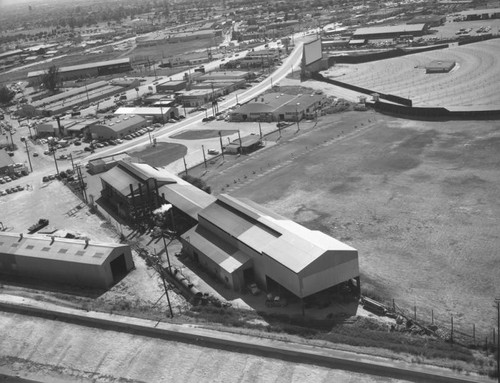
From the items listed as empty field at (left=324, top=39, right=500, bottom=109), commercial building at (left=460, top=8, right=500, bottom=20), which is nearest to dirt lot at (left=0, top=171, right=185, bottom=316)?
empty field at (left=324, top=39, right=500, bottom=109)

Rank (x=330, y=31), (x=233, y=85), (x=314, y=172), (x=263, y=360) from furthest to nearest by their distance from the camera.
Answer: (x=330, y=31) < (x=233, y=85) < (x=314, y=172) < (x=263, y=360)

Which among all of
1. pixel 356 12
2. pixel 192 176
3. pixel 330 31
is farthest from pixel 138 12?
pixel 192 176

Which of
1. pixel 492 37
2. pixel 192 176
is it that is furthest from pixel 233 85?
pixel 492 37

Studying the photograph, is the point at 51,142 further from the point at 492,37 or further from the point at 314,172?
the point at 492,37

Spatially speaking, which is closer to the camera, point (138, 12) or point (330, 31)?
point (330, 31)

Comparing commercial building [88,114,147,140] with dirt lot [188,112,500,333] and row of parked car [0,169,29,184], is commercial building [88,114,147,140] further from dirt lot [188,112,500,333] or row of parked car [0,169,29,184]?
dirt lot [188,112,500,333]

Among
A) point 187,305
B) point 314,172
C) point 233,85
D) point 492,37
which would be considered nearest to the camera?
point 187,305

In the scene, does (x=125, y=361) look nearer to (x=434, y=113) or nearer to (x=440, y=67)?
(x=434, y=113)
